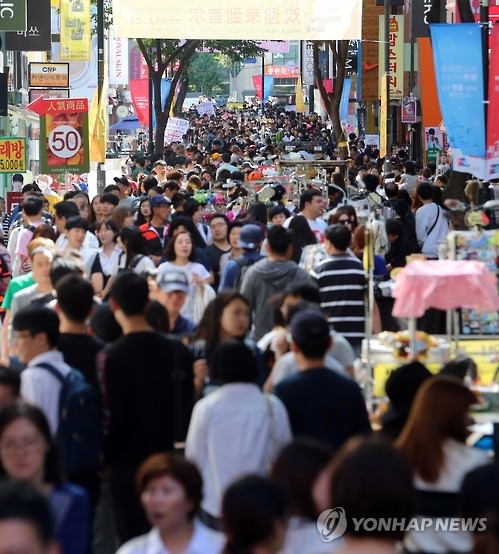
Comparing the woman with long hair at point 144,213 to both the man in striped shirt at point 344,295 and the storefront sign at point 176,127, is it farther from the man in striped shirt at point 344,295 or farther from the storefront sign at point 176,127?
the storefront sign at point 176,127

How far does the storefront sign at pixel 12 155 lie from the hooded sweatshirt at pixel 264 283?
46.8 ft

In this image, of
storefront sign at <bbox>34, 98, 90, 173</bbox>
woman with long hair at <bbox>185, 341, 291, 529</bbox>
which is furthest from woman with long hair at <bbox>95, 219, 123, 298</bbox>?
storefront sign at <bbox>34, 98, 90, 173</bbox>

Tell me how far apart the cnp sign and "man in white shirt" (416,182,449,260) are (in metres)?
9.86

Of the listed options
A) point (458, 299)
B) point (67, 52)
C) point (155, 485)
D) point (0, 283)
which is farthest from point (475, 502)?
point (67, 52)

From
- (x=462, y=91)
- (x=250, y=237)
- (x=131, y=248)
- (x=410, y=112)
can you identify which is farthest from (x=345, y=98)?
(x=250, y=237)

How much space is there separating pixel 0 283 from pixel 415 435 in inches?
338

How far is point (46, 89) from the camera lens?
38156 mm

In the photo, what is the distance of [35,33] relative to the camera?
29234 millimetres

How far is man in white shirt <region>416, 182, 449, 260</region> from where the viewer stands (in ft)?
54.4

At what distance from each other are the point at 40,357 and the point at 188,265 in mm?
4218

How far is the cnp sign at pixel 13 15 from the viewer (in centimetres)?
2419

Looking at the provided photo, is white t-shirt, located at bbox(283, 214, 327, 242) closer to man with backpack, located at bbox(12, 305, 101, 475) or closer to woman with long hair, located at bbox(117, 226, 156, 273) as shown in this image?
woman with long hair, located at bbox(117, 226, 156, 273)

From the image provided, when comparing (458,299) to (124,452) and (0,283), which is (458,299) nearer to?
(124,452)

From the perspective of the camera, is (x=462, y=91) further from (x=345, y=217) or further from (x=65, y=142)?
(x=65, y=142)
